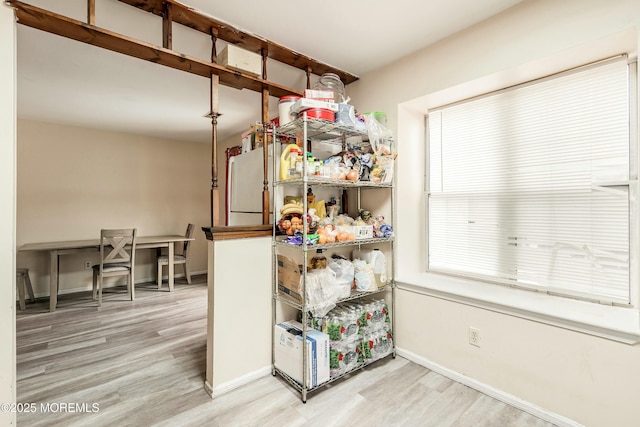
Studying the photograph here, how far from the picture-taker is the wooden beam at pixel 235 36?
170 centimetres

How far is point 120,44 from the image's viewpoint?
1.61m

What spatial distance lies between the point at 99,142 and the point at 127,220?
1.23m

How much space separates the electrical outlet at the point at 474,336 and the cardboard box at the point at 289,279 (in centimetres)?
114

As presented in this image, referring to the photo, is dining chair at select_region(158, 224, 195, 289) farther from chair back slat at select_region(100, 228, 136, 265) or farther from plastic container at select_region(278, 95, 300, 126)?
plastic container at select_region(278, 95, 300, 126)

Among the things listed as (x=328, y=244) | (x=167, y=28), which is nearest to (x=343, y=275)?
(x=328, y=244)

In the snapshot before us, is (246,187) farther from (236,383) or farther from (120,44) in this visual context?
(236,383)

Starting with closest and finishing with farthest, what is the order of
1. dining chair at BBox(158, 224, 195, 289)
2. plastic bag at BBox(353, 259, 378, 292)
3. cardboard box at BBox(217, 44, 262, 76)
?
cardboard box at BBox(217, 44, 262, 76), plastic bag at BBox(353, 259, 378, 292), dining chair at BBox(158, 224, 195, 289)

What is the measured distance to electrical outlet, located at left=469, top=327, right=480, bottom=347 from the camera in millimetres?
1897

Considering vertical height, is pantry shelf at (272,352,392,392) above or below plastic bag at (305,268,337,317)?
below

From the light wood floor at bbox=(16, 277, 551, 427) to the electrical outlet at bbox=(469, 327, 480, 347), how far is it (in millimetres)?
300

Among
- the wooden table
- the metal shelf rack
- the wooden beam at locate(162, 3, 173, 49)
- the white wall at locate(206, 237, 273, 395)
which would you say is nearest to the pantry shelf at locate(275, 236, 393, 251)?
the metal shelf rack

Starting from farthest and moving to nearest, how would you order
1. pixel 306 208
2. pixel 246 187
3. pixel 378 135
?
1. pixel 246 187
2. pixel 378 135
3. pixel 306 208

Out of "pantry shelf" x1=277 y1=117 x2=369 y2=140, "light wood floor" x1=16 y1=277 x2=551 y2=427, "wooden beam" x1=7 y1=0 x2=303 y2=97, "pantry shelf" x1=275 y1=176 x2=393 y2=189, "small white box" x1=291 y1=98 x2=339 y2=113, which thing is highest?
"wooden beam" x1=7 y1=0 x2=303 y2=97

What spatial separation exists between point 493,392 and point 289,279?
4.78 feet
